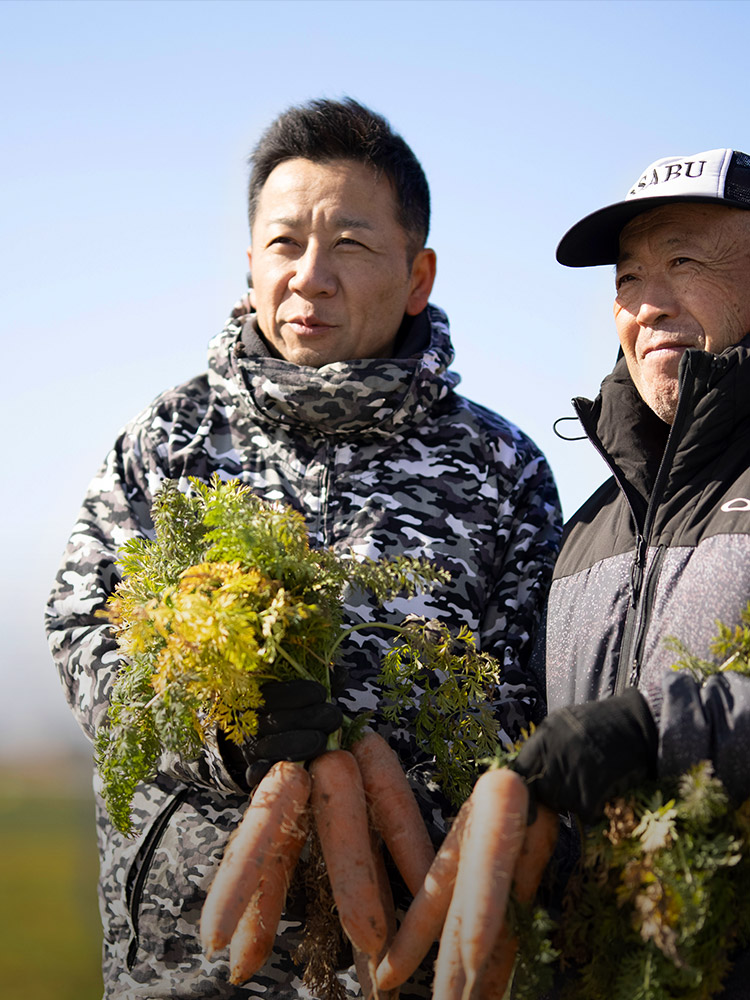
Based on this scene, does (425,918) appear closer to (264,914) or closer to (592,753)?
(264,914)

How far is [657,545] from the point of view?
2.57 metres

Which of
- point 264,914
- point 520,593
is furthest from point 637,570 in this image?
point 264,914

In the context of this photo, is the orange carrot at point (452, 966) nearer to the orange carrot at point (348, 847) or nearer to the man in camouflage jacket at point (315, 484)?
the orange carrot at point (348, 847)

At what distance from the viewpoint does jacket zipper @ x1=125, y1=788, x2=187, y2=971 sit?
2779 mm

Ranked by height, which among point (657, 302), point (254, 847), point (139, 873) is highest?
point (657, 302)

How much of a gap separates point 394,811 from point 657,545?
1.01 m

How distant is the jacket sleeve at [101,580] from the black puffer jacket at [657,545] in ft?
3.46

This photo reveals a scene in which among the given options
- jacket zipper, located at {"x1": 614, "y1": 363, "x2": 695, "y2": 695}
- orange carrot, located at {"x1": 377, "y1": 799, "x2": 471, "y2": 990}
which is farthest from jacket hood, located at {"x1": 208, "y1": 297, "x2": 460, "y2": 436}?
orange carrot, located at {"x1": 377, "y1": 799, "x2": 471, "y2": 990}

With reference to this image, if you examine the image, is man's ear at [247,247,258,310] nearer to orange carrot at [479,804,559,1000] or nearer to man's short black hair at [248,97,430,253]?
man's short black hair at [248,97,430,253]

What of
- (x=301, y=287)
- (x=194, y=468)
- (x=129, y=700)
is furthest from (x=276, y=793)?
(x=301, y=287)

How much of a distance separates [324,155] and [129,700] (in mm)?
2009

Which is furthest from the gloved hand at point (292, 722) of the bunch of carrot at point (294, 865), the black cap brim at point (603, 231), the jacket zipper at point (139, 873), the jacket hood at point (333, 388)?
the black cap brim at point (603, 231)

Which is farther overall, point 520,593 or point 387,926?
point 520,593

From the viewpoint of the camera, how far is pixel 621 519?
110 inches
